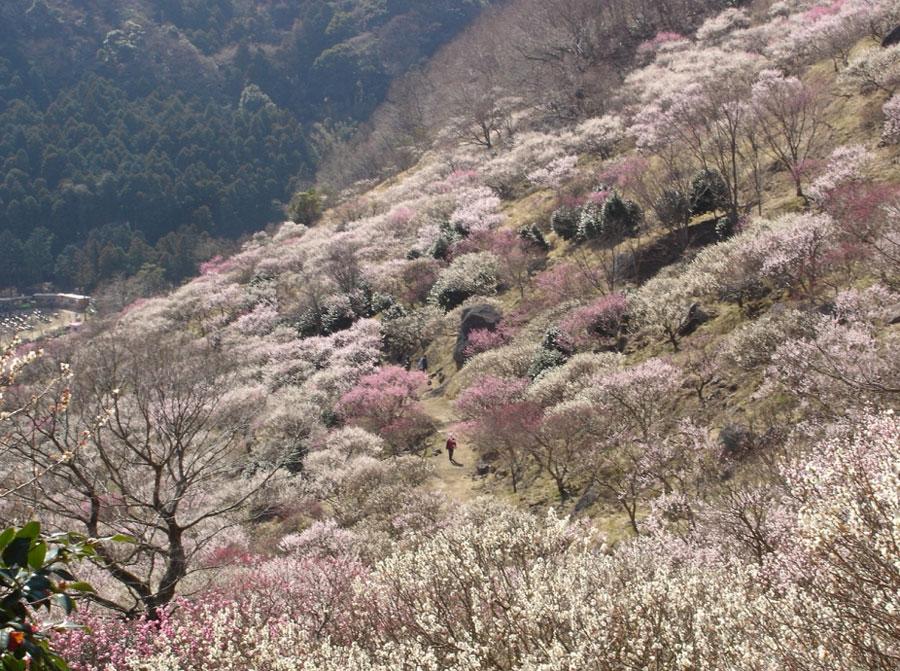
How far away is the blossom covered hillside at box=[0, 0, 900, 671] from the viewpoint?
17.6 ft

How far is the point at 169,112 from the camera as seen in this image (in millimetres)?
117875

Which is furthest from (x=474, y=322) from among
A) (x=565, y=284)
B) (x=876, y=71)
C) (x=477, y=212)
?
(x=876, y=71)

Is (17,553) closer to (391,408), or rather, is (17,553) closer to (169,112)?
(391,408)

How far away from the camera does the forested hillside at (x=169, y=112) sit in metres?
100

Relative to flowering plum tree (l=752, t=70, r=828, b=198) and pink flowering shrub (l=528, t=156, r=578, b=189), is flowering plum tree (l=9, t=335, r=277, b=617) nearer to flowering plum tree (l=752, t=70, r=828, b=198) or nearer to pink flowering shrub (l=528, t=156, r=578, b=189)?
flowering plum tree (l=752, t=70, r=828, b=198)

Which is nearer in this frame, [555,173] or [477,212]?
[555,173]

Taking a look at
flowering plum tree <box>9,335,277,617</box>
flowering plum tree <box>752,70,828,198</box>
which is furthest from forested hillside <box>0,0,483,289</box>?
flowering plum tree <box>752,70,828,198</box>

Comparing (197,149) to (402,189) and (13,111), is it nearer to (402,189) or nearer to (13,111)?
(13,111)

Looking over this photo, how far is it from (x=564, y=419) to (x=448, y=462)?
20.5 ft

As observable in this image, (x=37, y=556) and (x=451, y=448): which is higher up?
(x=37, y=556)

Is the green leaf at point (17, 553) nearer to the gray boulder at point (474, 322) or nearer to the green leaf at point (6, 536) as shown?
the green leaf at point (6, 536)

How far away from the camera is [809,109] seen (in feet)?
88.7

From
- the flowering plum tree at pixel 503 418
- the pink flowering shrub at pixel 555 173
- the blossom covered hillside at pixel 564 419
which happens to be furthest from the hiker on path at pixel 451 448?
the pink flowering shrub at pixel 555 173

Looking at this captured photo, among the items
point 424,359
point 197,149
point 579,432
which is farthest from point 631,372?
point 197,149
